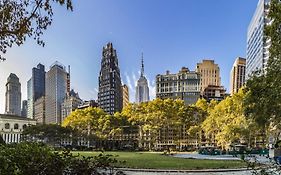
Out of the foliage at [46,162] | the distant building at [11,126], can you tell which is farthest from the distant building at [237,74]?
the foliage at [46,162]

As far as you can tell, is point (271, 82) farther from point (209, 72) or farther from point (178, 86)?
point (209, 72)

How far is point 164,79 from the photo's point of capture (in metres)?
135

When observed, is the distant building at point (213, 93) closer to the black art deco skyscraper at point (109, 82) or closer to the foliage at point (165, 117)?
the black art deco skyscraper at point (109, 82)

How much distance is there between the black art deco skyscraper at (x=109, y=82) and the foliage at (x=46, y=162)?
5553 inches

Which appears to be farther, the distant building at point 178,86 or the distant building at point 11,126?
the distant building at point 178,86

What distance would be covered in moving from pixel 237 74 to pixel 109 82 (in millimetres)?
59061

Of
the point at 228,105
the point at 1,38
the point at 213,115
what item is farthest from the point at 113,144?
the point at 1,38

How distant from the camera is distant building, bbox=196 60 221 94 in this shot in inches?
6890

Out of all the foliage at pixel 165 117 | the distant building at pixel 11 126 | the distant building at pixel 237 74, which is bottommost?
the distant building at pixel 11 126

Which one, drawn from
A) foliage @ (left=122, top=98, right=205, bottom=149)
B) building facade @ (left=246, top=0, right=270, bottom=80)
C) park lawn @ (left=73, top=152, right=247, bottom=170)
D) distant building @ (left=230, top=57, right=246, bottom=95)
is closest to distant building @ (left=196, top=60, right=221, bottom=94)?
distant building @ (left=230, top=57, right=246, bottom=95)

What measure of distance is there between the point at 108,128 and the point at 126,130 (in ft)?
17.4

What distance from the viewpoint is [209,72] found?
178 m

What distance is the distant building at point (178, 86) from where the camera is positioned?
133188 millimetres

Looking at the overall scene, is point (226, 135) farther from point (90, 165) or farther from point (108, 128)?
point (90, 165)
